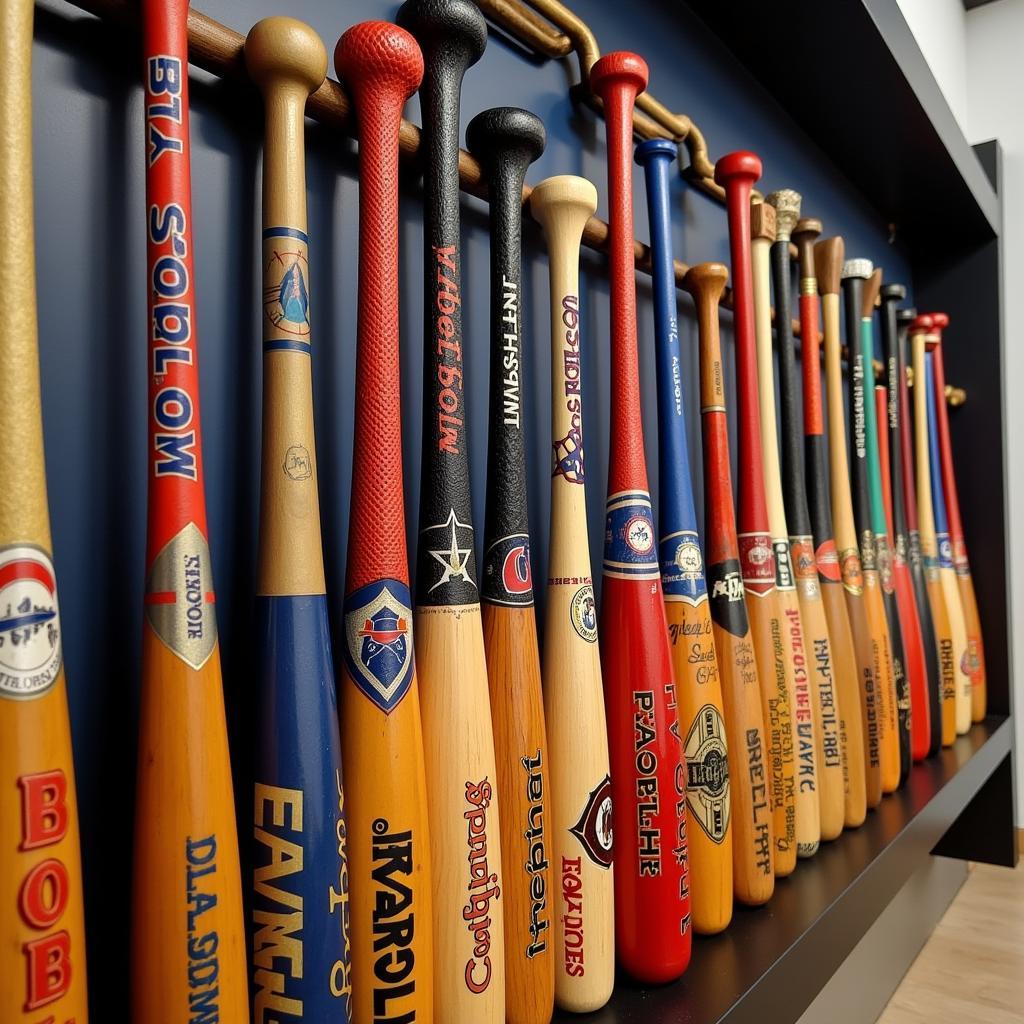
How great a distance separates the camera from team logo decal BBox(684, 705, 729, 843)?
592 millimetres

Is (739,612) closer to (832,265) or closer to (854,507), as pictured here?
(854,507)

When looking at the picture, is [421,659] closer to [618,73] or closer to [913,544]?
[618,73]

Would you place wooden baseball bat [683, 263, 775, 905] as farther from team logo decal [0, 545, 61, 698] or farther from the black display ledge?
team logo decal [0, 545, 61, 698]

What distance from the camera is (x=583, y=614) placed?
0.54 meters

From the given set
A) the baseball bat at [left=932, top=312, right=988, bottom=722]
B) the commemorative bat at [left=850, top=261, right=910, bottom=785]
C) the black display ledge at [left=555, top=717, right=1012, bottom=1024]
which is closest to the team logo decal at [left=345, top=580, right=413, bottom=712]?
the black display ledge at [left=555, top=717, right=1012, bottom=1024]

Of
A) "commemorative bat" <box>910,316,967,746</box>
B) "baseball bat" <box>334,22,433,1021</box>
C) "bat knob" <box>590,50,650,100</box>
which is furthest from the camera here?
"commemorative bat" <box>910,316,967,746</box>

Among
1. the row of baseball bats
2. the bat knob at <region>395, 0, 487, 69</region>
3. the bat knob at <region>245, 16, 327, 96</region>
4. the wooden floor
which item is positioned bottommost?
the wooden floor

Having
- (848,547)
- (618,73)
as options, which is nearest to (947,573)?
(848,547)

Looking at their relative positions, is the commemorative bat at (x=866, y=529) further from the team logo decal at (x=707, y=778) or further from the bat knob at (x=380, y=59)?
the bat knob at (x=380, y=59)

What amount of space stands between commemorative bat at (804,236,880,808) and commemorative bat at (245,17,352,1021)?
65 centimetres

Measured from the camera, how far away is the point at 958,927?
1322mm

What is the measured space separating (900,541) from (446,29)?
98 centimetres

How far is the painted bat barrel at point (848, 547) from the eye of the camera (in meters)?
0.90

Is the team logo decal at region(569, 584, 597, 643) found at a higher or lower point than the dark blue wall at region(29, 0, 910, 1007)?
lower
